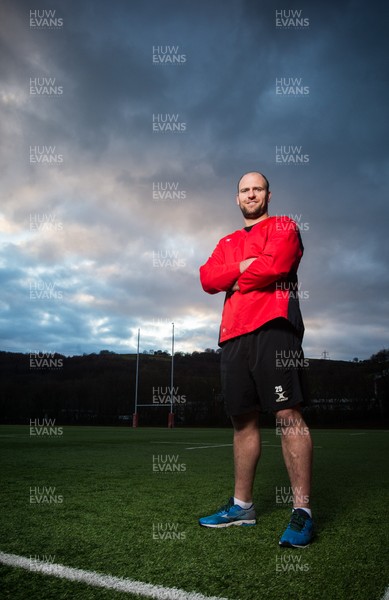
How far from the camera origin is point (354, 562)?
4.89 feet

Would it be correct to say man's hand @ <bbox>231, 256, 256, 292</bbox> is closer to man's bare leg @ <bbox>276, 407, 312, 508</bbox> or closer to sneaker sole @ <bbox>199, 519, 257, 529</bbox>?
man's bare leg @ <bbox>276, 407, 312, 508</bbox>

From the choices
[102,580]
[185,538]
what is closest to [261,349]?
[185,538]

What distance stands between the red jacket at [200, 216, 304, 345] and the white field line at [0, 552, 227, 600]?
1066mm

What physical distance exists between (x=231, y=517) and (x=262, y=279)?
3.47 feet

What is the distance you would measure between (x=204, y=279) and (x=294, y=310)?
1.66 feet

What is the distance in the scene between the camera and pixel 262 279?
6.58 feet

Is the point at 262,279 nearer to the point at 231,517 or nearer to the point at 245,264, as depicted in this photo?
the point at 245,264

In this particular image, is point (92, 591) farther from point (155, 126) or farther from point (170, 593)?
point (155, 126)

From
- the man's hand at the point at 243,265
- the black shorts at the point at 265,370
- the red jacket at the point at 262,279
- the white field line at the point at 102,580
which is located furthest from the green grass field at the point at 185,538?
the man's hand at the point at 243,265

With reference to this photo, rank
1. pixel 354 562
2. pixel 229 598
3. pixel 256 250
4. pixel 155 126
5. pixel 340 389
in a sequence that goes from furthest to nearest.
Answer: pixel 340 389, pixel 155 126, pixel 256 250, pixel 354 562, pixel 229 598

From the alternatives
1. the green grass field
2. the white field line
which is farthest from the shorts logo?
the white field line

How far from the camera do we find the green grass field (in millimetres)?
1294

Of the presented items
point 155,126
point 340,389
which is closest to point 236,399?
point 155,126

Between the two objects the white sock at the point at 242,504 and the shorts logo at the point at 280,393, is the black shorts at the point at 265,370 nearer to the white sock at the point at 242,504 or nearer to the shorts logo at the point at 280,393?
the shorts logo at the point at 280,393
